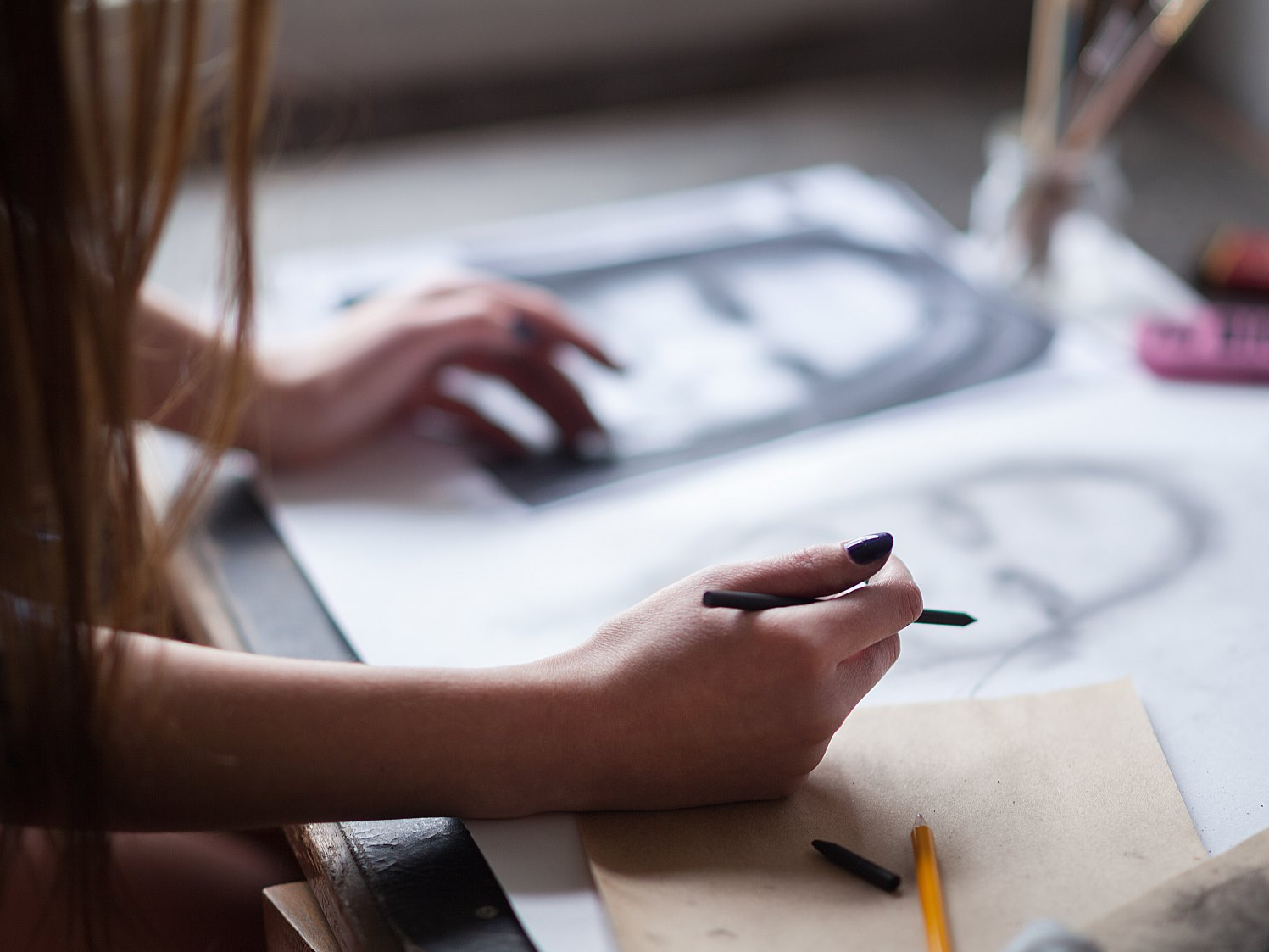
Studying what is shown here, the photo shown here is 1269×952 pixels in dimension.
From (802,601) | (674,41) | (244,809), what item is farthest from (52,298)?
(674,41)

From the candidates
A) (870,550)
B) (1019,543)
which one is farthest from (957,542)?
(870,550)

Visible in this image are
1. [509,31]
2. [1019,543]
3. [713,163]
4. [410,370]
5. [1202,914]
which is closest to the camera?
[1202,914]

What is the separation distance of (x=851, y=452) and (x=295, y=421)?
13.4 inches

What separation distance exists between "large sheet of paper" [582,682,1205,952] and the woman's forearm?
0.04 meters

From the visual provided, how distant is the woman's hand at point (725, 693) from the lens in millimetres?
501

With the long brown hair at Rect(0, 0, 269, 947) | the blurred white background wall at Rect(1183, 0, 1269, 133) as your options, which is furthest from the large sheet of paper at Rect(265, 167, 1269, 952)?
the blurred white background wall at Rect(1183, 0, 1269, 133)

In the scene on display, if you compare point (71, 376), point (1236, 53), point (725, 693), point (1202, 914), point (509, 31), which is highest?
point (509, 31)

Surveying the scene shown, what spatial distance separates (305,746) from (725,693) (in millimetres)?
168

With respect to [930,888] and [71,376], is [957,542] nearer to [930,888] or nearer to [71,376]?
[930,888]

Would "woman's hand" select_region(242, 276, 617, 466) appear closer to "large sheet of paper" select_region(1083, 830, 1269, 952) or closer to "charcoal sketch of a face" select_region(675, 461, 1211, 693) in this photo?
"charcoal sketch of a face" select_region(675, 461, 1211, 693)

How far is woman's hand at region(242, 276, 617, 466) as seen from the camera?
30.2 inches

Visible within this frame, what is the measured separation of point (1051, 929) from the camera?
16.2 inches

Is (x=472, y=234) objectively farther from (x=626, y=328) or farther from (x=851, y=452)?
(x=851, y=452)

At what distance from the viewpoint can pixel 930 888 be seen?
461 millimetres
